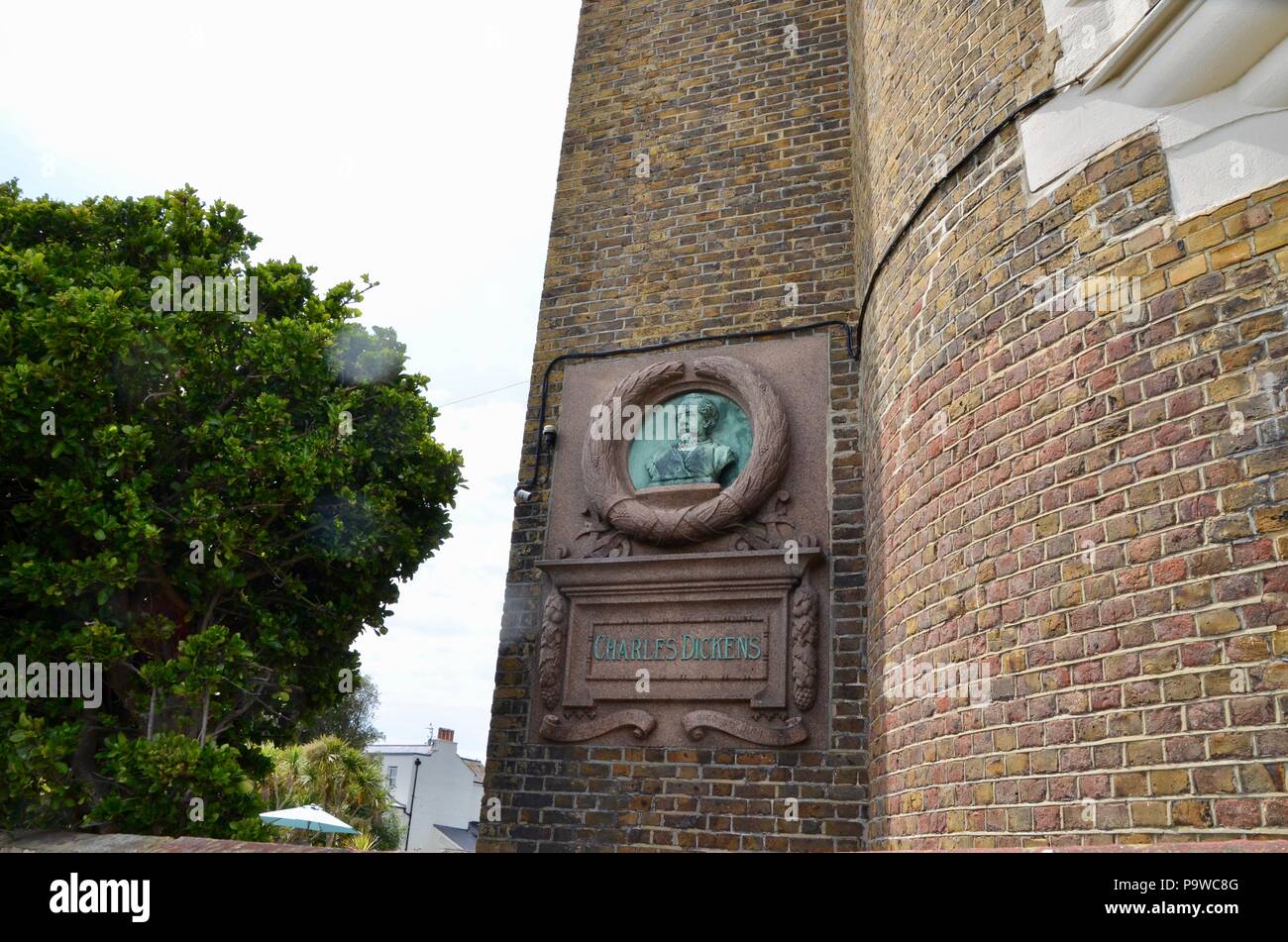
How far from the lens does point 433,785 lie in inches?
1264

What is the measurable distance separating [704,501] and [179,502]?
3.67 metres

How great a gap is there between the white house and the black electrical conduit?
25.4 metres

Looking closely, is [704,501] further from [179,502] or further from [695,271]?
[179,502]

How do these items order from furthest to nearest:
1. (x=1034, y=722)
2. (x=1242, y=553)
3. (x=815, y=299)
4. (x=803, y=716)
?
1. (x=815, y=299)
2. (x=803, y=716)
3. (x=1034, y=722)
4. (x=1242, y=553)

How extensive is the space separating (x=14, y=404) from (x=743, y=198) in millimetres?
5189

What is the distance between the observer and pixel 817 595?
18.6ft

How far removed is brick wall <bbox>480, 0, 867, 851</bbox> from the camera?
547 cm

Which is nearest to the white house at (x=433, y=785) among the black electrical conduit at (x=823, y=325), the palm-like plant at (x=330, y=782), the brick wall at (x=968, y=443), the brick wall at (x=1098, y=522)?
the palm-like plant at (x=330, y=782)

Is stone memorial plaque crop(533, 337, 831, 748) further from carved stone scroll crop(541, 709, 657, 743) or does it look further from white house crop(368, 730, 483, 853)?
white house crop(368, 730, 483, 853)

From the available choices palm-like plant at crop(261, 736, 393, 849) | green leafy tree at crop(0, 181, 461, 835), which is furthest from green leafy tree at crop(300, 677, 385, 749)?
green leafy tree at crop(0, 181, 461, 835)

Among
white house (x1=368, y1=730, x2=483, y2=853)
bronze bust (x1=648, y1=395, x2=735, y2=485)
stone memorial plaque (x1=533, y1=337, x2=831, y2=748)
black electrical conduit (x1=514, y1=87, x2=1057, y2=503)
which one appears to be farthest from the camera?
white house (x1=368, y1=730, x2=483, y2=853)

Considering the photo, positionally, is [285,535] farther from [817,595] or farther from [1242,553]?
[1242,553]

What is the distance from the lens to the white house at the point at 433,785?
99.9ft
